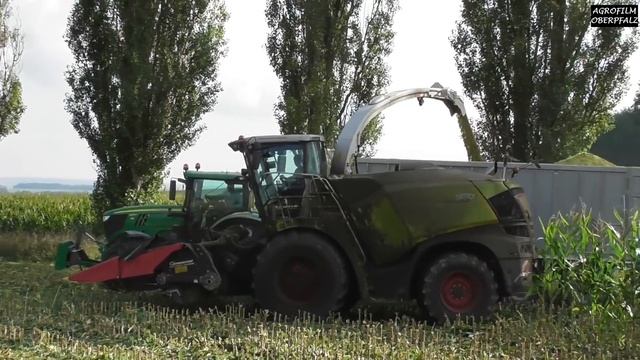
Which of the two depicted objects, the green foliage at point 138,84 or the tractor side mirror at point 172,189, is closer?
the tractor side mirror at point 172,189

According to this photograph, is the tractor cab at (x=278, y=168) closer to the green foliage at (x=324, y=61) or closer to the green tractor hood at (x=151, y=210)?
the green tractor hood at (x=151, y=210)

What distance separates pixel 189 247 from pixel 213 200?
149 cm

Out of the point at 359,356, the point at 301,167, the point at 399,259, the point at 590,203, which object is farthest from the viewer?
the point at 590,203

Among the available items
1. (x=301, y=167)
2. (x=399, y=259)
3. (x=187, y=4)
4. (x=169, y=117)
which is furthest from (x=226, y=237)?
(x=187, y=4)

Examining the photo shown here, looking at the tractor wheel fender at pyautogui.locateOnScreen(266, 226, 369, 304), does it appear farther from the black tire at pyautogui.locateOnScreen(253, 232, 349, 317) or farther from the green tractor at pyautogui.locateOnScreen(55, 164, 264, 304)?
the green tractor at pyautogui.locateOnScreen(55, 164, 264, 304)

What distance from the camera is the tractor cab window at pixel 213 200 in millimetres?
9641

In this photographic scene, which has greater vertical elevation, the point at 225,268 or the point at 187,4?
the point at 187,4

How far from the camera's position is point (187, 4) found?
56.3ft

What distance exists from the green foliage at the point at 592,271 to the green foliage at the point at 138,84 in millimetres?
10833

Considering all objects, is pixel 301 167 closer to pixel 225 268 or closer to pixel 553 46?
pixel 225 268

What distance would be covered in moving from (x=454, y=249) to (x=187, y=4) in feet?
37.1

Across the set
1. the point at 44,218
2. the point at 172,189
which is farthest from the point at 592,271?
the point at 44,218

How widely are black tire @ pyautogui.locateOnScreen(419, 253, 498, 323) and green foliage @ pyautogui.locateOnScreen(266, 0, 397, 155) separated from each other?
351 inches

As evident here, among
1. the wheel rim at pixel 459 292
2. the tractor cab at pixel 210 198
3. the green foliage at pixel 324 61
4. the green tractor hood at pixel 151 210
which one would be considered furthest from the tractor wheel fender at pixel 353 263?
the green foliage at pixel 324 61
